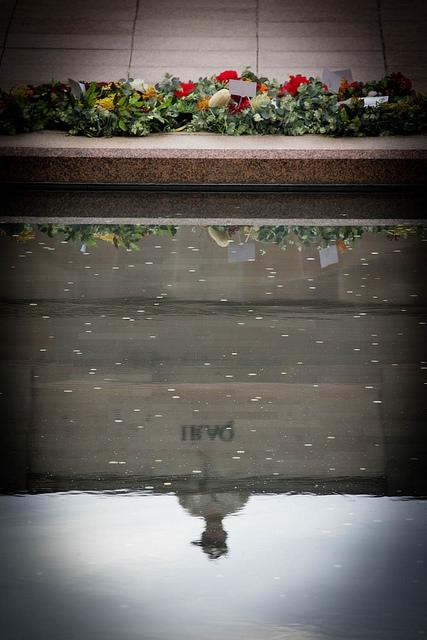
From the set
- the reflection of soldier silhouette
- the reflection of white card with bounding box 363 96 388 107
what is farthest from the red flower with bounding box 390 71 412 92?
the reflection of soldier silhouette

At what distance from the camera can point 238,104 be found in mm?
11188

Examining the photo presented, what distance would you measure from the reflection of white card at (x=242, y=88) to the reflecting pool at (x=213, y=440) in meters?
2.71

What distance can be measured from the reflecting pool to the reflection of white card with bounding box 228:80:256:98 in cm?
271

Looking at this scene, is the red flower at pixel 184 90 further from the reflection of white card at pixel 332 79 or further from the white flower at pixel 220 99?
the reflection of white card at pixel 332 79

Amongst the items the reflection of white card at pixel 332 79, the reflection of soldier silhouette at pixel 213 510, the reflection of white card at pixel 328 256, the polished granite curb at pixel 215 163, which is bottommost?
the reflection of soldier silhouette at pixel 213 510

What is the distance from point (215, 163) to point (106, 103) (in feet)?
4.28

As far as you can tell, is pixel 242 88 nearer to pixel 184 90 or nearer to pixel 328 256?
pixel 184 90

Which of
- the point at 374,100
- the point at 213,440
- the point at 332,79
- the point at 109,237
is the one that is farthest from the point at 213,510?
the point at 332,79

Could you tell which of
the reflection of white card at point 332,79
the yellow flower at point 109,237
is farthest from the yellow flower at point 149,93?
the yellow flower at point 109,237

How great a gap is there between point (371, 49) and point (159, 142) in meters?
4.47

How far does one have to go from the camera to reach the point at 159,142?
35.0ft

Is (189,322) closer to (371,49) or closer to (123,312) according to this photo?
(123,312)

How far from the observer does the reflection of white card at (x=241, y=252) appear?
823cm

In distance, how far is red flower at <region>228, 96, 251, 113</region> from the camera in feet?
36.5
